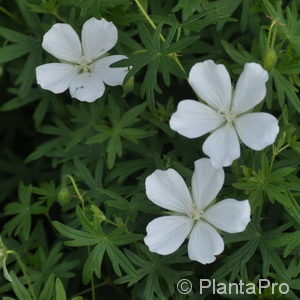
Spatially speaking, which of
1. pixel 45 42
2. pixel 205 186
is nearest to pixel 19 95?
pixel 45 42

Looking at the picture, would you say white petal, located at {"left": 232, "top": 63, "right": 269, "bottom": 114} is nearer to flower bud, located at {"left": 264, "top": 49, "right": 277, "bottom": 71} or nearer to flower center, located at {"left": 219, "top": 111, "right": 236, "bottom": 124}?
flower center, located at {"left": 219, "top": 111, "right": 236, "bottom": 124}

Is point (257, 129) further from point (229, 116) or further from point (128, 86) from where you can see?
point (128, 86)

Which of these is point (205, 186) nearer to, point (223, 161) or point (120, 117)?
point (223, 161)

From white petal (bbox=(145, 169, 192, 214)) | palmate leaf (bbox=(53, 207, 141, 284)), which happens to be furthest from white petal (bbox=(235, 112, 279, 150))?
palmate leaf (bbox=(53, 207, 141, 284))

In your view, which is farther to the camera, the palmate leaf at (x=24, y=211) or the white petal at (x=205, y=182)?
the palmate leaf at (x=24, y=211)

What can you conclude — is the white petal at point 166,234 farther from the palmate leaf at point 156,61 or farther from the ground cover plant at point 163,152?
the palmate leaf at point 156,61

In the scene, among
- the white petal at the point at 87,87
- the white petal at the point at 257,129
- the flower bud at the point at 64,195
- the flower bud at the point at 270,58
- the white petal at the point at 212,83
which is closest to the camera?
the white petal at the point at 257,129

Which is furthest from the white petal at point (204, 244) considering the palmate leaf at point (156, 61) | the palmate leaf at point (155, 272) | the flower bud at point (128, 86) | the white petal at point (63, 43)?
the white petal at point (63, 43)
